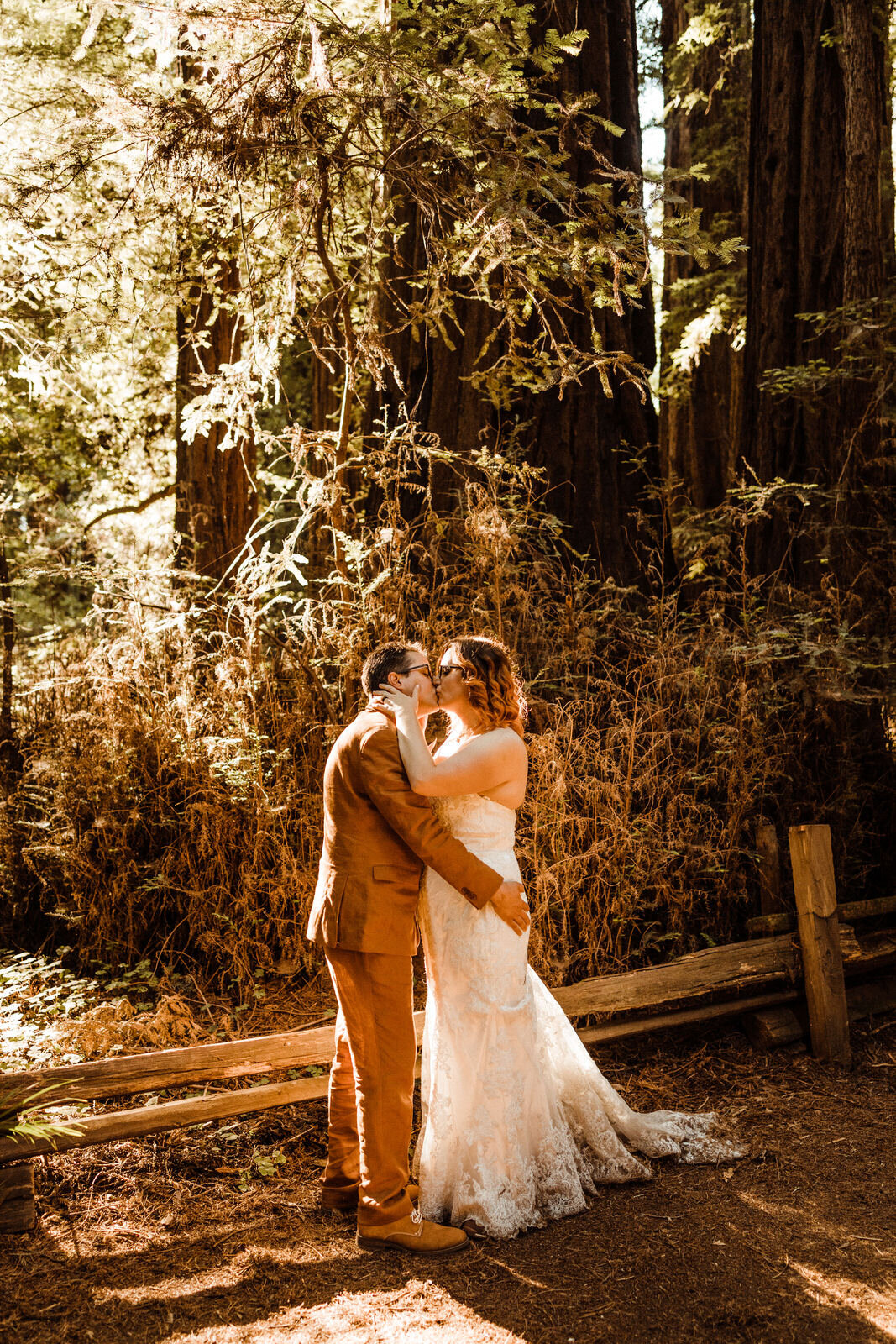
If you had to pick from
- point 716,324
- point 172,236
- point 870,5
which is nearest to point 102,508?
point 172,236

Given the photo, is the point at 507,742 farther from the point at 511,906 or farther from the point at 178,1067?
the point at 178,1067

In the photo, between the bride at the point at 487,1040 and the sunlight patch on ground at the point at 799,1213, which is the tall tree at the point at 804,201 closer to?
the bride at the point at 487,1040

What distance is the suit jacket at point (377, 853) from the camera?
376cm

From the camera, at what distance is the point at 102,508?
42.3 feet

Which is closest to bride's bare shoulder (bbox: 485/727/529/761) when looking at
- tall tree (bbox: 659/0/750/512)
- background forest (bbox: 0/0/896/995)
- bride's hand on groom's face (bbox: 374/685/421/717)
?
bride's hand on groom's face (bbox: 374/685/421/717)

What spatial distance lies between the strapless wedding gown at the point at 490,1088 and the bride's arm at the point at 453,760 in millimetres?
170

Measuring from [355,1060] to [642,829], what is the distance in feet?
8.33

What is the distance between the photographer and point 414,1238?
3.67m

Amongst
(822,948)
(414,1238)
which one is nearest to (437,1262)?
(414,1238)

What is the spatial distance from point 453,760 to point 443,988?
926 millimetres

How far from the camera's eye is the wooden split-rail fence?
414 cm

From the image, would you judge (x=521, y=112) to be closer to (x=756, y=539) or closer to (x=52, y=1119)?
(x=756, y=539)

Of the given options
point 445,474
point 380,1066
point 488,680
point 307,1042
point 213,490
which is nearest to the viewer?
point 380,1066

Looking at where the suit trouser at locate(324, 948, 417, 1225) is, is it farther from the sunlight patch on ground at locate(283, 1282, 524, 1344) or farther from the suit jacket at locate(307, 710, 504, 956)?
the sunlight patch on ground at locate(283, 1282, 524, 1344)
